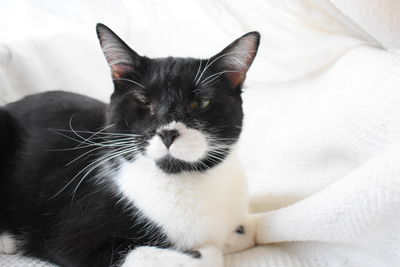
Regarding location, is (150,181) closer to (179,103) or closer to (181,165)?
(181,165)

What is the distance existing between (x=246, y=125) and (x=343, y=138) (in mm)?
494

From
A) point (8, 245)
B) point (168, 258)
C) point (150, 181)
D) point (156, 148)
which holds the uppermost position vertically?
point (156, 148)

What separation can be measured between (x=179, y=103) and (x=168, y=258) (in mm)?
360

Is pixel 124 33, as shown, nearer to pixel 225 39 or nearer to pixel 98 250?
pixel 225 39

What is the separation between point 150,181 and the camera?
1040 millimetres

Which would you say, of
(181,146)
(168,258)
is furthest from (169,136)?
(168,258)

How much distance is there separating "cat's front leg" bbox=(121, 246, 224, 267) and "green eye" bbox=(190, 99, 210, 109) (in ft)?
1.14

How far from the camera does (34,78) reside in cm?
170

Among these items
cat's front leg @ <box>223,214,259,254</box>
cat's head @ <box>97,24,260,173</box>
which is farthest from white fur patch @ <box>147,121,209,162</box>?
cat's front leg @ <box>223,214,259,254</box>

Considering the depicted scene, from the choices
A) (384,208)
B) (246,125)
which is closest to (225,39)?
(246,125)

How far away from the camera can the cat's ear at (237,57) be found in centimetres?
102

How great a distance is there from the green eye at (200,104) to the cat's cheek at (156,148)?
131mm

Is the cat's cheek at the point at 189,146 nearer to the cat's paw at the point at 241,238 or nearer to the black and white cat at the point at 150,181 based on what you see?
the black and white cat at the point at 150,181

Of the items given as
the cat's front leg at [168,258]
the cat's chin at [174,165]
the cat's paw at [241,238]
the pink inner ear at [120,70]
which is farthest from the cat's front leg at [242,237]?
the pink inner ear at [120,70]
